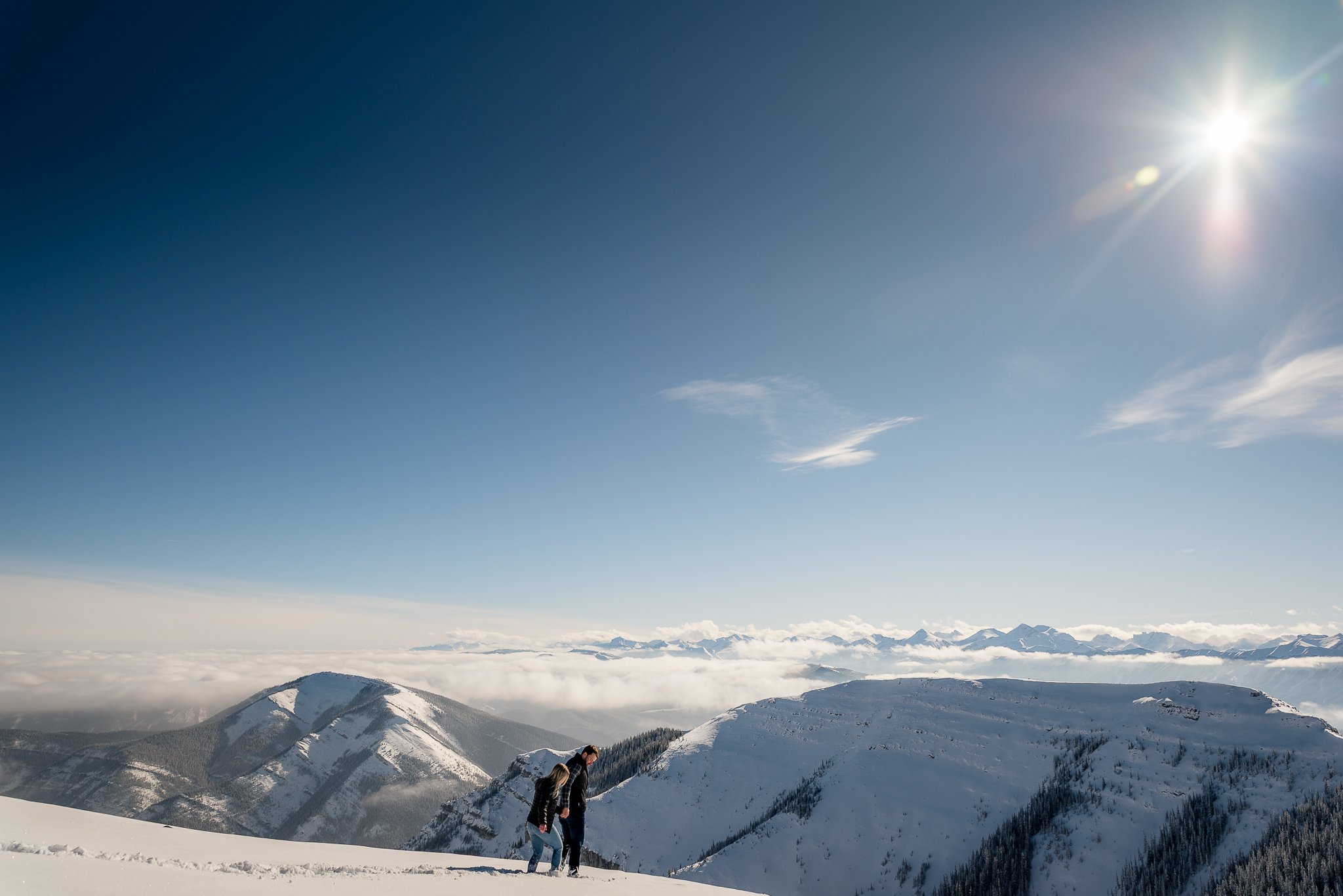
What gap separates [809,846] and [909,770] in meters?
33.6

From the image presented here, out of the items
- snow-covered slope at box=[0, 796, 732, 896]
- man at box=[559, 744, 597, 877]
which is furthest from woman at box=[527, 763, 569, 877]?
snow-covered slope at box=[0, 796, 732, 896]

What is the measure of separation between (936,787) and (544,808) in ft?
478

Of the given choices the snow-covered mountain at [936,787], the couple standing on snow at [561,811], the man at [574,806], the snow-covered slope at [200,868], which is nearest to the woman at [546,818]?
the couple standing on snow at [561,811]

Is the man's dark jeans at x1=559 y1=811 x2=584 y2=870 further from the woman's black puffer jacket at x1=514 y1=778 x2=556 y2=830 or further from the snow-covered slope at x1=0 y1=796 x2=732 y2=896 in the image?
the snow-covered slope at x1=0 y1=796 x2=732 y2=896

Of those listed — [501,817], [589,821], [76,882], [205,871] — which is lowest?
[501,817]

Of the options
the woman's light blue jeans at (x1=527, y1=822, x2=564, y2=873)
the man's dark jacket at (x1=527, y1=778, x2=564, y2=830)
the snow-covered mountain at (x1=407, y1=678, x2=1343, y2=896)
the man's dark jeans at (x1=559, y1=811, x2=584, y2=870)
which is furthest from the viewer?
the snow-covered mountain at (x1=407, y1=678, x2=1343, y2=896)

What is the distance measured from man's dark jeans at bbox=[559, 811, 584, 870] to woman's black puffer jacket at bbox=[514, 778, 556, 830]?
0.68 metres

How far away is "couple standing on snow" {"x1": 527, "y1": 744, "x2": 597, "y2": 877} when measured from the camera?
49.2 ft

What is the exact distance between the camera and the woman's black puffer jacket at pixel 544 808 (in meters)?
14.9

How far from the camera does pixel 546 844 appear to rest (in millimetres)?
15273

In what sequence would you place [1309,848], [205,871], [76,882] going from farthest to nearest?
[1309,848] → [205,871] → [76,882]

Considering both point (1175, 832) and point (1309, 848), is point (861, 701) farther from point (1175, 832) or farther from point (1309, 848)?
point (1309, 848)

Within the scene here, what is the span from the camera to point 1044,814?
371ft

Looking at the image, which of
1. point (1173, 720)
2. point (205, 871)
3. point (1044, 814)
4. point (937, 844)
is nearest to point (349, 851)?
point (205, 871)
